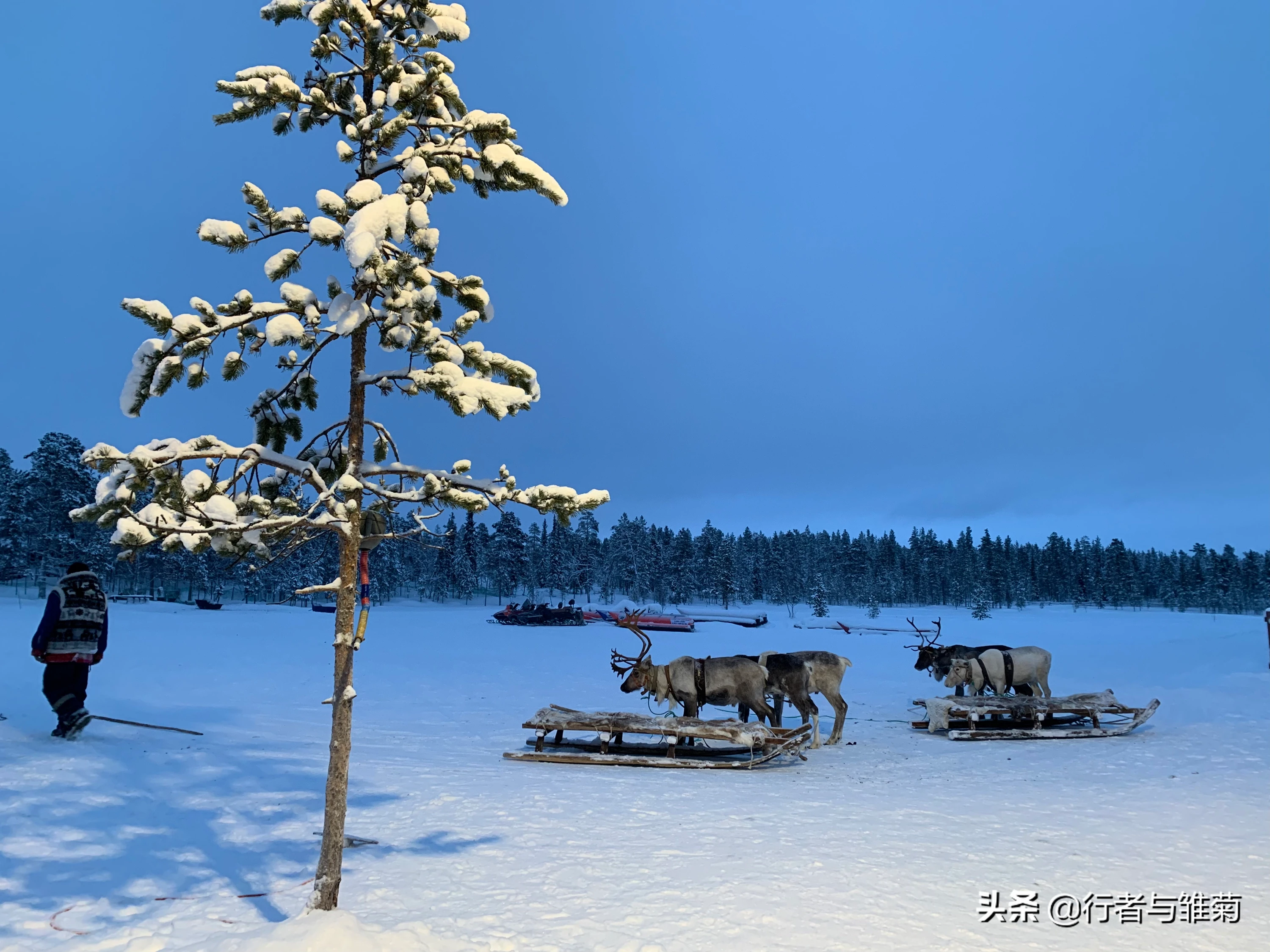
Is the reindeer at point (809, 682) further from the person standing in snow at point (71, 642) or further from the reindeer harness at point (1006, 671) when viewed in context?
the person standing in snow at point (71, 642)

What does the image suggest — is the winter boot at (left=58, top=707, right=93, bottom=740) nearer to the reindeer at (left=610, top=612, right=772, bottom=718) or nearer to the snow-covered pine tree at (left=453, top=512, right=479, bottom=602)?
the reindeer at (left=610, top=612, right=772, bottom=718)

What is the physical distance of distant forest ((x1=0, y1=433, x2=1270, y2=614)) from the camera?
64.8 meters

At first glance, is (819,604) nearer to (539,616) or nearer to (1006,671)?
(539,616)

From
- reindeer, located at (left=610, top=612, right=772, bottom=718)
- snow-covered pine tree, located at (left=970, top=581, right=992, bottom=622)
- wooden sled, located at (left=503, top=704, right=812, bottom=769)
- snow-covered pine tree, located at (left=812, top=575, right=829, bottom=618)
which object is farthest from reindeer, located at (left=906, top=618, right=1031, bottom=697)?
snow-covered pine tree, located at (left=812, top=575, right=829, bottom=618)

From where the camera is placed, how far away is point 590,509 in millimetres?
6164

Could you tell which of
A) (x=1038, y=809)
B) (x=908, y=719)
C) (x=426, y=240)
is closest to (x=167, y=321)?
(x=426, y=240)

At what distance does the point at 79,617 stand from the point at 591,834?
28.4ft

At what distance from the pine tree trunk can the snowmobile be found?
44.7m

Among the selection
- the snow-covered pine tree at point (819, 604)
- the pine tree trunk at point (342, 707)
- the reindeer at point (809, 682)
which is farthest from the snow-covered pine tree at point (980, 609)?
the pine tree trunk at point (342, 707)

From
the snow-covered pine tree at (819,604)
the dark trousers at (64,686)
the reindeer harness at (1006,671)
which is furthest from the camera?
the snow-covered pine tree at (819,604)

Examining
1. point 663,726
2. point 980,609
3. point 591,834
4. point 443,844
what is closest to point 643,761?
point 663,726

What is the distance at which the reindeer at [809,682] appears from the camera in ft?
54.2

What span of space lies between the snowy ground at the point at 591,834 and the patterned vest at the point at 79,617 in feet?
4.71

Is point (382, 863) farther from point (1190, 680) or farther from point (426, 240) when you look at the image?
point (1190, 680)
